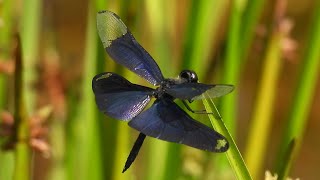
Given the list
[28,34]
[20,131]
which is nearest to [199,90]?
[20,131]

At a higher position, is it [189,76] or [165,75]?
[189,76]

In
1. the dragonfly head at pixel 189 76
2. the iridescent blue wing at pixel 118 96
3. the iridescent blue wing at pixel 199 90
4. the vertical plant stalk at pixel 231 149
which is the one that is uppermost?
the iridescent blue wing at pixel 199 90

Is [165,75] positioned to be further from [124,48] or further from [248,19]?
[124,48]

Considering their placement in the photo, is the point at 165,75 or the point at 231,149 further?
the point at 165,75

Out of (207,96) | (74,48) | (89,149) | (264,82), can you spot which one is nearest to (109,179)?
(89,149)

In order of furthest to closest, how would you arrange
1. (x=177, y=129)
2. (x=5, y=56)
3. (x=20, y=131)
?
(x=5, y=56)
(x=20, y=131)
(x=177, y=129)

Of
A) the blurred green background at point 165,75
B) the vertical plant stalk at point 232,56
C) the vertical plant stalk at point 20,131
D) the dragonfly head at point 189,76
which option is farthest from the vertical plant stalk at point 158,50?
the dragonfly head at point 189,76

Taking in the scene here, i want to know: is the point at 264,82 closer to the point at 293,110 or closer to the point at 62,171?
the point at 293,110

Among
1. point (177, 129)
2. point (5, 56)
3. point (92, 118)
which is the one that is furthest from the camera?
point (5, 56)

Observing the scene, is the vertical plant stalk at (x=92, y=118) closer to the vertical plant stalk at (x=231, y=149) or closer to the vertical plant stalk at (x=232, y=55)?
the vertical plant stalk at (x=232, y=55)
